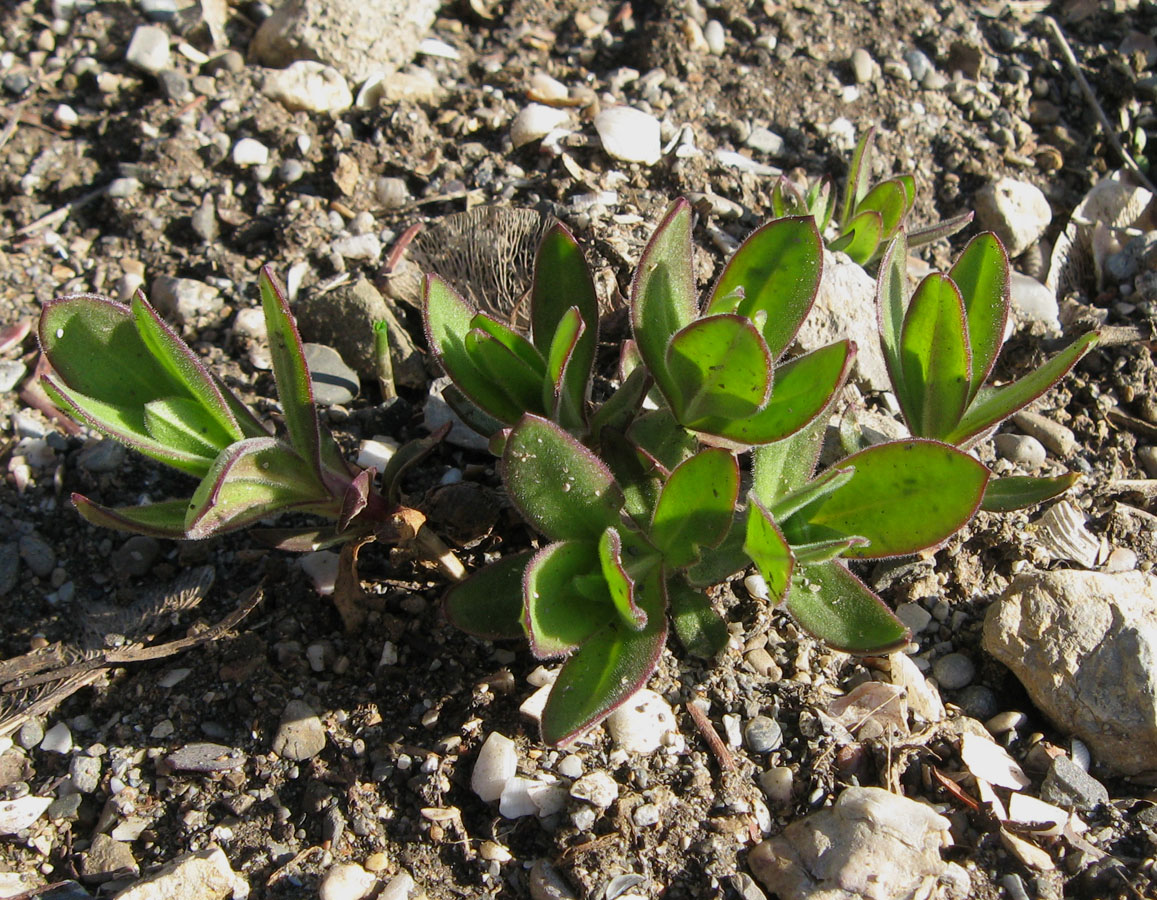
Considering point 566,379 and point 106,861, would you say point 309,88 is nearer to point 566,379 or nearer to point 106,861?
point 566,379

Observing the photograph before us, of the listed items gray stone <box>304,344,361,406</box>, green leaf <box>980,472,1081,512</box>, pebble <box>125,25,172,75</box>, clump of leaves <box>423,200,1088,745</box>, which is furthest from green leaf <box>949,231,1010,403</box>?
pebble <box>125,25,172,75</box>

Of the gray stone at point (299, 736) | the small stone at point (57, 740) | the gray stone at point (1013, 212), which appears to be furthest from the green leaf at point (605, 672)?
→ the gray stone at point (1013, 212)

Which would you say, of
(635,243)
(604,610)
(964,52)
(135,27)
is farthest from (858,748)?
(135,27)

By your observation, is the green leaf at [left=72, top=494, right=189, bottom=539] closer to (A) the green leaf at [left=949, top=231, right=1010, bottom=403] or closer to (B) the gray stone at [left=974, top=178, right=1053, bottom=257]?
(A) the green leaf at [left=949, top=231, right=1010, bottom=403]

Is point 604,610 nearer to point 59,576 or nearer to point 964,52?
point 59,576

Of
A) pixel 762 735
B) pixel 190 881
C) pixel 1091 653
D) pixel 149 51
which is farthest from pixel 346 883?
pixel 149 51
